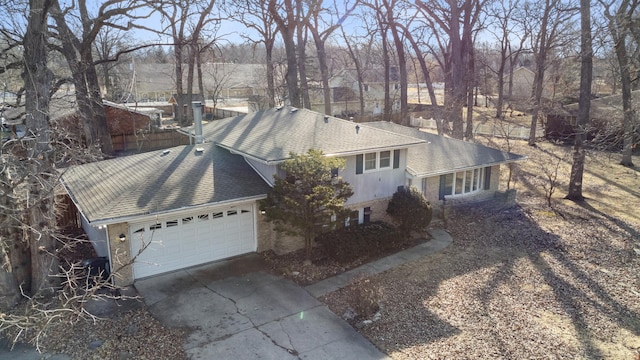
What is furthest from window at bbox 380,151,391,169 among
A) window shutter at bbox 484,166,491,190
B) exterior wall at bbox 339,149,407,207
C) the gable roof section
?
window shutter at bbox 484,166,491,190

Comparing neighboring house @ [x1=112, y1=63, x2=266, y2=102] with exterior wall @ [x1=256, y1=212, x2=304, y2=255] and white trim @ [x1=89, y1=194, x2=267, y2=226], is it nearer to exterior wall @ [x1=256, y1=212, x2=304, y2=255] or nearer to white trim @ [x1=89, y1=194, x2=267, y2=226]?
exterior wall @ [x1=256, y1=212, x2=304, y2=255]

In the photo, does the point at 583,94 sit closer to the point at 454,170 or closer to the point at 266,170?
the point at 454,170

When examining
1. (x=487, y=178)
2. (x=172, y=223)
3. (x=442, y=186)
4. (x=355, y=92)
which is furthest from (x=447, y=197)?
(x=355, y=92)

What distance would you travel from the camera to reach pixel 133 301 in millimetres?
11414

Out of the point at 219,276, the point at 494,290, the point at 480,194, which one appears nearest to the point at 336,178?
the point at 219,276

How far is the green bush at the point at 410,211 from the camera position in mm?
15625

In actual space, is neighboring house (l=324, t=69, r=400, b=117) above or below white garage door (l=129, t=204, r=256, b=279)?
above

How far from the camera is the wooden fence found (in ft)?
102

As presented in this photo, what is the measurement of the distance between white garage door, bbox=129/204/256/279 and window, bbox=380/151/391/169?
5265 millimetres

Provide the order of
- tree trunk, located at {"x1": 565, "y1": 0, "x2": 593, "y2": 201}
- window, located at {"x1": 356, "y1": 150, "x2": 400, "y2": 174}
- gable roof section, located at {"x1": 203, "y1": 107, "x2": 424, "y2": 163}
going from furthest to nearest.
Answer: tree trunk, located at {"x1": 565, "y1": 0, "x2": 593, "y2": 201}
window, located at {"x1": 356, "y1": 150, "x2": 400, "y2": 174}
gable roof section, located at {"x1": 203, "y1": 107, "x2": 424, "y2": 163}

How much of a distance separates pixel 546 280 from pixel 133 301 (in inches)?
466

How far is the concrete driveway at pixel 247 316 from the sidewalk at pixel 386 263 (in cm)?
62

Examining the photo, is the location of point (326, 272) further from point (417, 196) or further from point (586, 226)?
point (586, 226)

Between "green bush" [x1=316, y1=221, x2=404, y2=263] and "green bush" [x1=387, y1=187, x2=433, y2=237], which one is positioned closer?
"green bush" [x1=316, y1=221, x2=404, y2=263]
